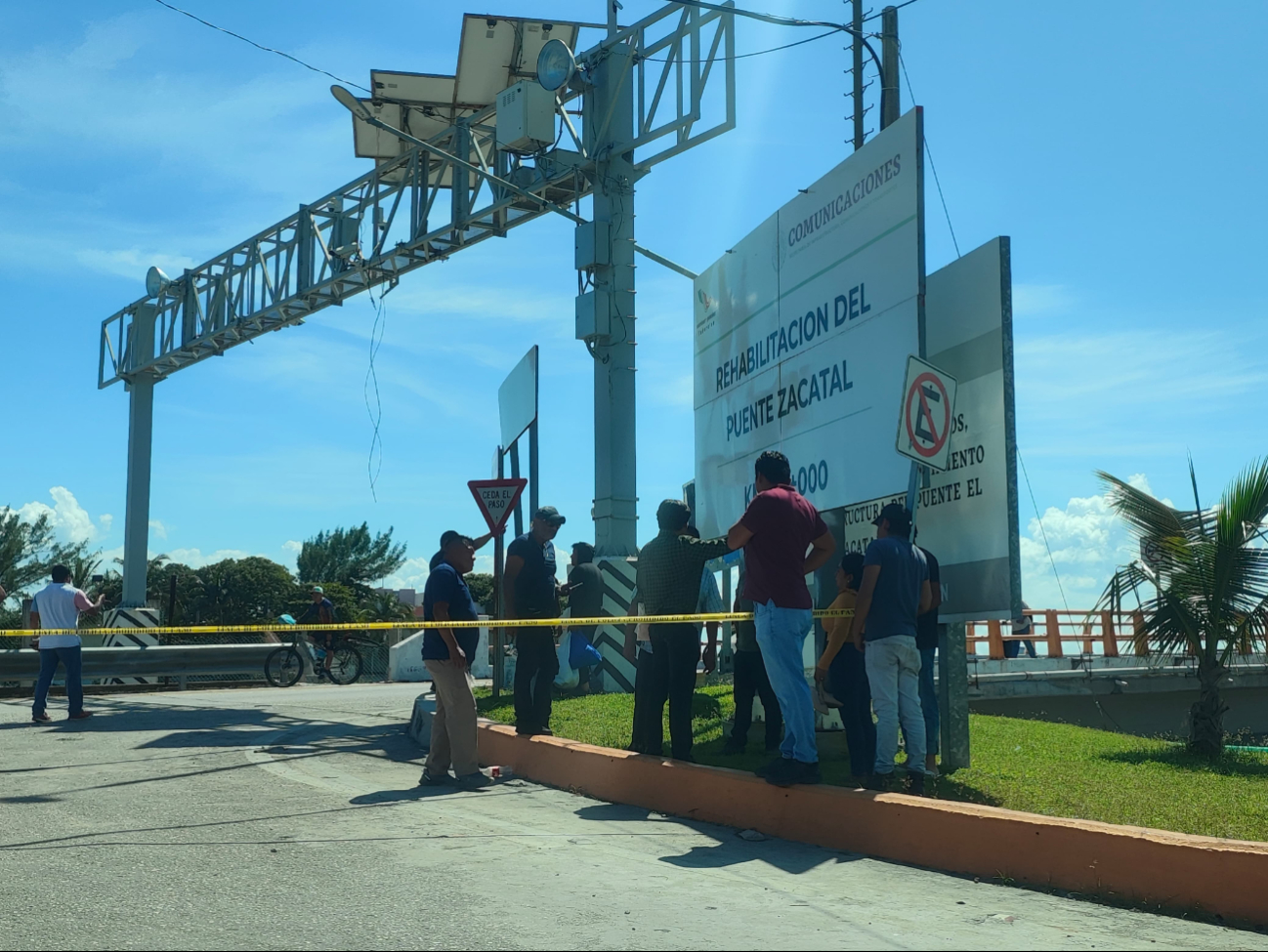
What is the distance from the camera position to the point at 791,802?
6500mm

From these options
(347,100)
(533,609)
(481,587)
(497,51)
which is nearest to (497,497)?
(533,609)

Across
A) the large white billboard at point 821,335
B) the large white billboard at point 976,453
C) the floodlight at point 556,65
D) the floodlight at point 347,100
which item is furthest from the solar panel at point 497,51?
the large white billboard at point 976,453

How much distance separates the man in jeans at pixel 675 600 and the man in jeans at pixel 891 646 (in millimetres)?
1309

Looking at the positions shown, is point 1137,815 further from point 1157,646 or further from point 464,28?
point 464,28

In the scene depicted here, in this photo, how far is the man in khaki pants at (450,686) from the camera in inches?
331

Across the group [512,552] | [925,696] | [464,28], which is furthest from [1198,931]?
[464,28]

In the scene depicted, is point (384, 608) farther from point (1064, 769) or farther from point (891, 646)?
point (891, 646)

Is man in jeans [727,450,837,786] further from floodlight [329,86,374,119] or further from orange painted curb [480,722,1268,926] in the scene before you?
floodlight [329,86,374,119]

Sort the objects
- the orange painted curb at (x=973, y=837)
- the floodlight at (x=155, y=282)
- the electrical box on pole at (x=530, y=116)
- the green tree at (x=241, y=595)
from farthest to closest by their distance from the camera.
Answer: the green tree at (x=241, y=595) < the floodlight at (x=155, y=282) < the electrical box on pole at (x=530, y=116) < the orange painted curb at (x=973, y=837)

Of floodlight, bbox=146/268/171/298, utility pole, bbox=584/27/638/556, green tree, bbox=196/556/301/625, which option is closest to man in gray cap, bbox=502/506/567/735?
utility pole, bbox=584/27/638/556

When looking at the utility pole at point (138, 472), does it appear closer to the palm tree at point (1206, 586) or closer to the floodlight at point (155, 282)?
the floodlight at point (155, 282)

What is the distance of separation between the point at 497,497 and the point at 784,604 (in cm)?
611

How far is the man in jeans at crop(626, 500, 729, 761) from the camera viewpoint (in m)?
7.82

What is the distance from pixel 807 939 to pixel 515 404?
10339 millimetres
